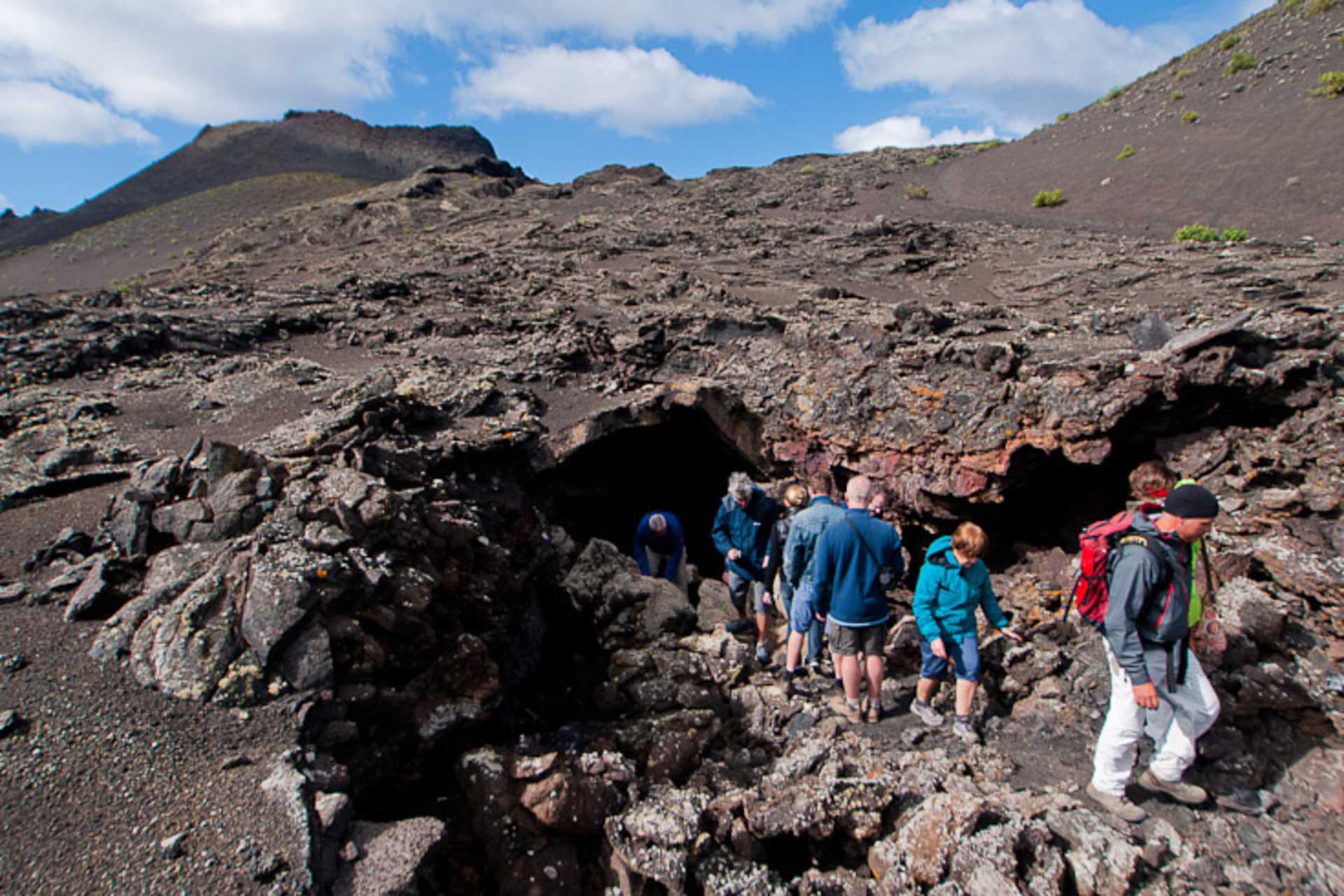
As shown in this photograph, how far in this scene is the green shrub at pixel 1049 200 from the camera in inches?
763

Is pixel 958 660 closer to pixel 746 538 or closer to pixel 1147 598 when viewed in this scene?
pixel 1147 598

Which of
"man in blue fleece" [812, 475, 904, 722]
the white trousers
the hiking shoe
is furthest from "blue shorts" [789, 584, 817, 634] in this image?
the white trousers

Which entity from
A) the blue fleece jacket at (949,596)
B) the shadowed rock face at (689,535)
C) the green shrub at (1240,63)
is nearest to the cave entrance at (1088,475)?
the shadowed rock face at (689,535)

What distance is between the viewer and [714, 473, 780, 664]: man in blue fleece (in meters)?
5.87

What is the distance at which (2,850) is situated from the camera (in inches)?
112

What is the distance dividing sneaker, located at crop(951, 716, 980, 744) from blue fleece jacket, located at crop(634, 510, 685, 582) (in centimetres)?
341

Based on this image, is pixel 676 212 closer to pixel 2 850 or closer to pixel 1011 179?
pixel 1011 179

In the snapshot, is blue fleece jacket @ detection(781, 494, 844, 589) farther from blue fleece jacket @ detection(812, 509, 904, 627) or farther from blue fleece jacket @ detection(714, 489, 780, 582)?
blue fleece jacket @ detection(714, 489, 780, 582)

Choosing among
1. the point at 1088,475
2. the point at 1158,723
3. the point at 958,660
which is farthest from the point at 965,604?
the point at 1088,475

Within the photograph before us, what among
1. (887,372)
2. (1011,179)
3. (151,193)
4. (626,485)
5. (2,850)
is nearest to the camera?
(2,850)

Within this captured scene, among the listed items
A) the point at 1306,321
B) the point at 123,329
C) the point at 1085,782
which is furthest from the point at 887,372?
the point at 123,329

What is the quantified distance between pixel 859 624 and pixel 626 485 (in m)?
5.99

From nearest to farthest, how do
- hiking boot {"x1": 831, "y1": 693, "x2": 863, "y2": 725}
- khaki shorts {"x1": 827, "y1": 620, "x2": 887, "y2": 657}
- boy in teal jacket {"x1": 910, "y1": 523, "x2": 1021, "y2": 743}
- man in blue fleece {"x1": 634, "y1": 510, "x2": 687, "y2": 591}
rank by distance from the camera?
boy in teal jacket {"x1": 910, "y1": 523, "x2": 1021, "y2": 743}
khaki shorts {"x1": 827, "y1": 620, "x2": 887, "y2": 657}
hiking boot {"x1": 831, "y1": 693, "x2": 863, "y2": 725}
man in blue fleece {"x1": 634, "y1": 510, "x2": 687, "y2": 591}

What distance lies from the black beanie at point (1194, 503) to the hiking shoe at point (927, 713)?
2.23 m
